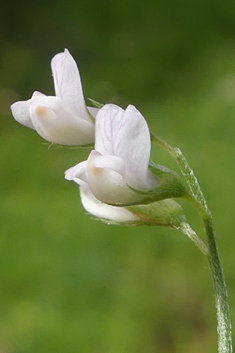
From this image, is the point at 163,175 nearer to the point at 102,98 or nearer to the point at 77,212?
the point at 77,212

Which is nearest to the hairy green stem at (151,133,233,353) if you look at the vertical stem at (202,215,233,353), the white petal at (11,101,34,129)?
the vertical stem at (202,215,233,353)

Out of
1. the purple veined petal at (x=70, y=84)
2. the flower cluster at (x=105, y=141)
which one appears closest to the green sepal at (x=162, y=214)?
the flower cluster at (x=105, y=141)

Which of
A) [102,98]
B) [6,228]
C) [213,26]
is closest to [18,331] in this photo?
[6,228]

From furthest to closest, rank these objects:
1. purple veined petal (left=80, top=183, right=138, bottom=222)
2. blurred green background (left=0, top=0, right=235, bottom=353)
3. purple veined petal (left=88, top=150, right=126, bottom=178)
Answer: blurred green background (left=0, top=0, right=235, bottom=353)
purple veined petal (left=80, top=183, right=138, bottom=222)
purple veined petal (left=88, top=150, right=126, bottom=178)

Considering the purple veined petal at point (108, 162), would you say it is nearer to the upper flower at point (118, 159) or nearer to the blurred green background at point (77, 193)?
the upper flower at point (118, 159)

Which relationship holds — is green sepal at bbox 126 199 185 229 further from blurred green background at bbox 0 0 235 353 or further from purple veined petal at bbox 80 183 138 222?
blurred green background at bbox 0 0 235 353

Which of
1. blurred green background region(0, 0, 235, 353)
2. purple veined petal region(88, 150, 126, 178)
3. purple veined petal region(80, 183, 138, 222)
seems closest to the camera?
purple veined petal region(88, 150, 126, 178)

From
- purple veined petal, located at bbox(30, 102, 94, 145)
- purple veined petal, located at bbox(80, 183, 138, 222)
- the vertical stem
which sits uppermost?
purple veined petal, located at bbox(30, 102, 94, 145)

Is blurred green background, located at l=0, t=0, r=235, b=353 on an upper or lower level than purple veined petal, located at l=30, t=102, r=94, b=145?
lower
